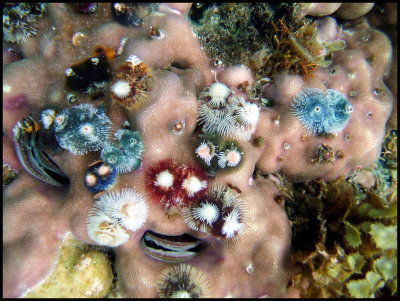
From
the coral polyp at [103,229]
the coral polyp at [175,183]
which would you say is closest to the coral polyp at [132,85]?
the coral polyp at [175,183]

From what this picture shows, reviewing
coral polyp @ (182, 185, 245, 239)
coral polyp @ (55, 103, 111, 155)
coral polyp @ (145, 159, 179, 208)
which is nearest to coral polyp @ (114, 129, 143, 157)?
coral polyp @ (55, 103, 111, 155)

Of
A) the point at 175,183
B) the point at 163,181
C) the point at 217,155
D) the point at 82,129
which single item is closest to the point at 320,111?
the point at 217,155

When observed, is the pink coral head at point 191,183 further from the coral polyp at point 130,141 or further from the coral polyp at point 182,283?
the coral polyp at point 182,283

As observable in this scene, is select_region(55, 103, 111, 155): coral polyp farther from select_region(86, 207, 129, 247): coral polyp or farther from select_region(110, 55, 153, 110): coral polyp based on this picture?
select_region(86, 207, 129, 247): coral polyp

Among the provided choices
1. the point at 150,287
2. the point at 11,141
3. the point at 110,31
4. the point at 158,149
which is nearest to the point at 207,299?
the point at 150,287

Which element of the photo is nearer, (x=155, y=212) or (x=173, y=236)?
(x=155, y=212)

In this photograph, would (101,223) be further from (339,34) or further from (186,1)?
(339,34)
